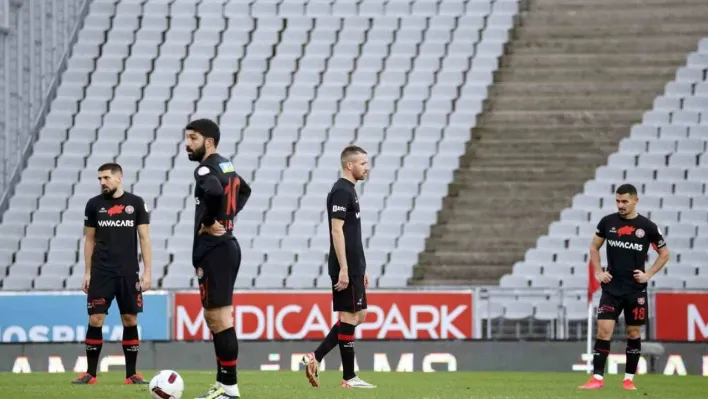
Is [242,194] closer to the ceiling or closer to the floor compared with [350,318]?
closer to the ceiling

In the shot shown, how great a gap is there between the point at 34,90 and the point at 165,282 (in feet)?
15.0

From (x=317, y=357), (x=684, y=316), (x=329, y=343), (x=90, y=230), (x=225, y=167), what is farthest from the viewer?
(x=684, y=316)

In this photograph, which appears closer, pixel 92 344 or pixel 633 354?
pixel 92 344

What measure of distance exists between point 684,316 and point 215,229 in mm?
9081

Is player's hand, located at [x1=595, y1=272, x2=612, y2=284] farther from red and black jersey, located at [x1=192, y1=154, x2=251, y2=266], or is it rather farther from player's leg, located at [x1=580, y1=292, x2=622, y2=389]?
red and black jersey, located at [x1=192, y1=154, x2=251, y2=266]

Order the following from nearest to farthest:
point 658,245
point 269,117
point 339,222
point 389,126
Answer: point 339,222, point 658,245, point 389,126, point 269,117

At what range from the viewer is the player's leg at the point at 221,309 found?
8.58 metres

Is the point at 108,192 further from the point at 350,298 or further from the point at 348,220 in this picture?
the point at 350,298

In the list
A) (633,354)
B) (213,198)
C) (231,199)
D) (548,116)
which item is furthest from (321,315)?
(213,198)

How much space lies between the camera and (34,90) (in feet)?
72.4

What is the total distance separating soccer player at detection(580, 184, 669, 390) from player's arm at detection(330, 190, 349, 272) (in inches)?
91.8

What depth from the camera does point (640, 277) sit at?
11.8m

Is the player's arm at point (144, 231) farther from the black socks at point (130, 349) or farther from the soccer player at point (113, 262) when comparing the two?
the black socks at point (130, 349)

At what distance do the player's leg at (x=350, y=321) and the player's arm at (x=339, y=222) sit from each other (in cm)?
20
